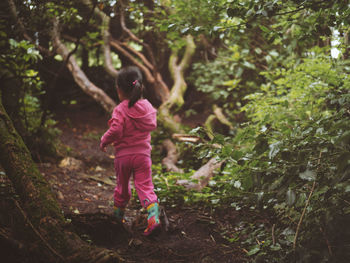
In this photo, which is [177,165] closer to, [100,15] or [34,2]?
[34,2]

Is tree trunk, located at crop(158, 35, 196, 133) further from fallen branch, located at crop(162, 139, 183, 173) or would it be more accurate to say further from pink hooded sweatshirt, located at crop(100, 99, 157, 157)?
pink hooded sweatshirt, located at crop(100, 99, 157, 157)

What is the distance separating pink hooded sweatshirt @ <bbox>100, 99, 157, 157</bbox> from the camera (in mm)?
3258

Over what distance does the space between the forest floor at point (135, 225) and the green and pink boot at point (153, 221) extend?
0.26 ft

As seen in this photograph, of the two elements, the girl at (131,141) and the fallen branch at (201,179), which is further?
the fallen branch at (201,179)

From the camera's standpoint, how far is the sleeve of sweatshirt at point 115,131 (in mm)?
3197

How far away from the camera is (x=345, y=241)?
1717 mm

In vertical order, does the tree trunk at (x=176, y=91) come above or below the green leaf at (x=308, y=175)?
below

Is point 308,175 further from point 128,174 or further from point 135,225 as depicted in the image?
point 135,225

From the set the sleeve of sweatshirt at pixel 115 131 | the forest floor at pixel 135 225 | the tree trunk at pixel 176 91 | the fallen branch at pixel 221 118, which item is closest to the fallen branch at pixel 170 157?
the tree trunk at pixel 176 91

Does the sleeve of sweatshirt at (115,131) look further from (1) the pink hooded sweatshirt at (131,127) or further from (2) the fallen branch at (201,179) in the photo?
(2) the fallen branch at (201,179)

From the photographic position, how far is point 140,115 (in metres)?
3.33

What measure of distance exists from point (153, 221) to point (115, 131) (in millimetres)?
1060

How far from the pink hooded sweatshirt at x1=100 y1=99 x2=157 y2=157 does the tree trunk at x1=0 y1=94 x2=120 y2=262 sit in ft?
3.47

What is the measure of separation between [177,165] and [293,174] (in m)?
4.68
